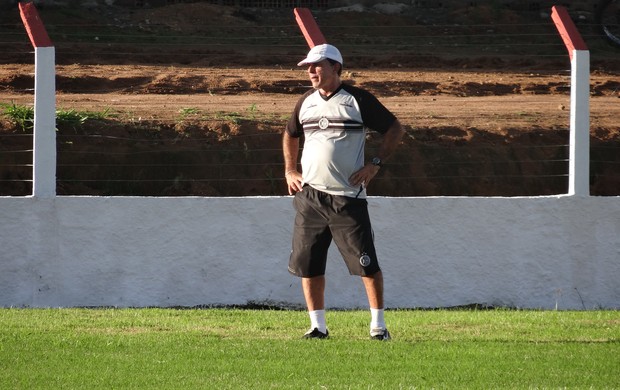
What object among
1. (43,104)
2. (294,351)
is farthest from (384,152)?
(43,104)

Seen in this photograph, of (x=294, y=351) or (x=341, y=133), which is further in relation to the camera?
(x=341, y=133)

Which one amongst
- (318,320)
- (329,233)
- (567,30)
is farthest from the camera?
(567,30)

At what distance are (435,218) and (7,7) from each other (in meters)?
14.7

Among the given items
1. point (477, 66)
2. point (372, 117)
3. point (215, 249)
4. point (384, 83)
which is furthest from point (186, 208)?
point (477, 66)

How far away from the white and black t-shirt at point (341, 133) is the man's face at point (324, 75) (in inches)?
2.6

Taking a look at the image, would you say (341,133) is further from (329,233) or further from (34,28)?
(34,28)

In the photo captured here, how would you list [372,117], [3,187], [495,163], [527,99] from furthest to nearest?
[527,99]
[495,163]
[3,187]
[372,117]

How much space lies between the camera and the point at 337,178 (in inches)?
327

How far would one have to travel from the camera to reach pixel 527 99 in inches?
746

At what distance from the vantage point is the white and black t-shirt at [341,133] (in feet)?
27.2

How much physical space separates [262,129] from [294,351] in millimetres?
7326

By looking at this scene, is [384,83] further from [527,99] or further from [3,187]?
[3,187]

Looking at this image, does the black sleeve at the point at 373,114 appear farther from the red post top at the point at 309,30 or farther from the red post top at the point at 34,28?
the red post top at the point at 34,28

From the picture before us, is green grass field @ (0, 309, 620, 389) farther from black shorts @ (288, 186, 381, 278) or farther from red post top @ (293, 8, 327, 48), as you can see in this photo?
red post top @ (293, 8, 327, 48)
